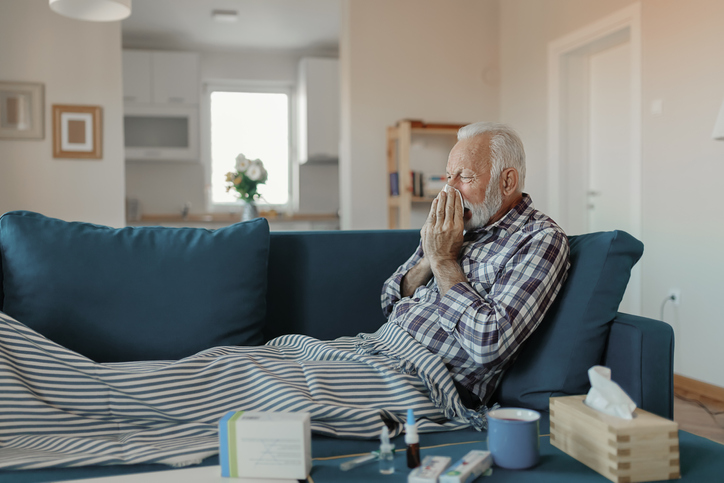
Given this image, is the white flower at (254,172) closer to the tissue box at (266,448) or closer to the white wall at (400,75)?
the white wall at (400,75)

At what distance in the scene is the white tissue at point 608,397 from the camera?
3.50 feet

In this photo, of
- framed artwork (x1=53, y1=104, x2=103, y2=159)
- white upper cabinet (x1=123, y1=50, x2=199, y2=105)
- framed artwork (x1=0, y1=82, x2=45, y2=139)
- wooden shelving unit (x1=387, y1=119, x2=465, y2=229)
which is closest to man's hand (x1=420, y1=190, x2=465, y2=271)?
wooden shelving unit (x1=387, y1=119, x2=465, y2=229)

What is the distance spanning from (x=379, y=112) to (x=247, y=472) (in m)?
4.30

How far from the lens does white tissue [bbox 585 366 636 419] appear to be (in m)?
1.07

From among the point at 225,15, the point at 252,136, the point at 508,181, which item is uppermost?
the point at 225,15

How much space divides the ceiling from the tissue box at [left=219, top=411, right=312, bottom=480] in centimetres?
501

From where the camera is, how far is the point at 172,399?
51.1 inches

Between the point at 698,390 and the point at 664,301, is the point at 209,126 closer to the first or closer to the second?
the point at 664,301

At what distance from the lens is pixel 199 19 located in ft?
19.4

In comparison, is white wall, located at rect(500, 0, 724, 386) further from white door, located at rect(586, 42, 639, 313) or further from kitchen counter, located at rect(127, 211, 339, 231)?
kitchen counter, located at rect(127, 211, 339, 231)

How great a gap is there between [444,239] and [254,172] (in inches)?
104

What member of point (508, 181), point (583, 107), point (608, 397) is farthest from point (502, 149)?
point (583, 107)

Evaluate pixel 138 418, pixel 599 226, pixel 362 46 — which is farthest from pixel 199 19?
pixel 138 418

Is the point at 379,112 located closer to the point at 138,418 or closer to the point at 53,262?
the point at 53,262
